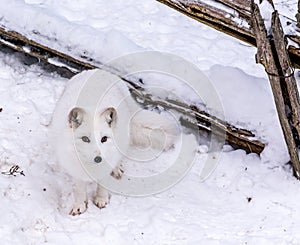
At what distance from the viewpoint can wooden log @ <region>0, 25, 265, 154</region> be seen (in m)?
4.85

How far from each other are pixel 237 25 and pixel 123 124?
3.36 feet

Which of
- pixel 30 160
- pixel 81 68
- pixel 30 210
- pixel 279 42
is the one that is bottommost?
pixel 30 210

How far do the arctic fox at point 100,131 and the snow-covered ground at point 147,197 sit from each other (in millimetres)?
218

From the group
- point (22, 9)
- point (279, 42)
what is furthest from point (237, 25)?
point (22, 9)

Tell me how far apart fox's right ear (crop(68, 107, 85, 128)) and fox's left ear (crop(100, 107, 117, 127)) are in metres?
0.14

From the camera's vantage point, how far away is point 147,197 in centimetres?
452

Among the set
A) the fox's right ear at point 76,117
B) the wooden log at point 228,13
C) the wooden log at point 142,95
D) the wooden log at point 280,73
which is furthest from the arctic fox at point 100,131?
the wooden log at point 280,73

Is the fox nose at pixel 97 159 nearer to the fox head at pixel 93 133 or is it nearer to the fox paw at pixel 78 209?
the fox head at pixel 93 133

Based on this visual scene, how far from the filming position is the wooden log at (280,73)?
13.1ft

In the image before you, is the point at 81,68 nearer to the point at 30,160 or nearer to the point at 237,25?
the point at 30,160

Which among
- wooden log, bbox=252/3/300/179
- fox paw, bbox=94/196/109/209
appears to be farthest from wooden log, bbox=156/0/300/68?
fox paw, bbox=94/196/109/209

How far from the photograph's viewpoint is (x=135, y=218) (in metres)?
4.27

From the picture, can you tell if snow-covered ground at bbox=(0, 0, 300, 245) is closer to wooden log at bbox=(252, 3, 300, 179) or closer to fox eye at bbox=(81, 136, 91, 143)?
wooden log at bbox=(252, 3, 300, 179)

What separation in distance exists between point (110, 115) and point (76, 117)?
9.1 inches
